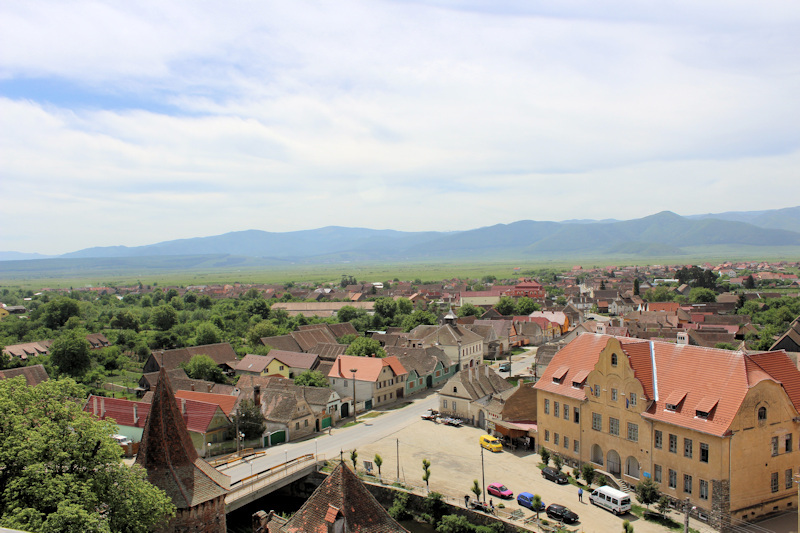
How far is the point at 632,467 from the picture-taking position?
35.9m

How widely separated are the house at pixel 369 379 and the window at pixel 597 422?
26.9 meters

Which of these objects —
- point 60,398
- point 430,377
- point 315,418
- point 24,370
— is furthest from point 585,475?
point 24,370

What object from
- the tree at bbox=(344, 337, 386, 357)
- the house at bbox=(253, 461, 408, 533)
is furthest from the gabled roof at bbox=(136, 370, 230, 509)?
the tree at bbox=(344, 337, 386, 357)

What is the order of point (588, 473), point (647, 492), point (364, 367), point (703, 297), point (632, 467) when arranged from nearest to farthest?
point (647, 492), point (588, 473), point (632, 467), point (364, 367), point (703, 297)

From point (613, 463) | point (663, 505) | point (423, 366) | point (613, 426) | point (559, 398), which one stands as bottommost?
point (423, 366)

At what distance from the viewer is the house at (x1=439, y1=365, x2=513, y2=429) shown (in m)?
51.5

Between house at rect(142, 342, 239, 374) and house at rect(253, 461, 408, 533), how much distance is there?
54837mm

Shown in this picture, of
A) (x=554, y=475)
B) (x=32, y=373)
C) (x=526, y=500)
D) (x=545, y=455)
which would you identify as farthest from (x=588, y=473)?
(x=32, y=373)

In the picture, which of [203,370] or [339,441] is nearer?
[339,441]

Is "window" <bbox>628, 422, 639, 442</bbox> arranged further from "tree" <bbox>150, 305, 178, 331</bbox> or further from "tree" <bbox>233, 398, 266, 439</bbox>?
"tree" <bbox>150, 305, 178, 331</bbox>

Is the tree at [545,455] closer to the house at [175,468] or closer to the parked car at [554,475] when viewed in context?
the parked car at [554,475]

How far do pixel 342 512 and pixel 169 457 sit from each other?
24.7ft

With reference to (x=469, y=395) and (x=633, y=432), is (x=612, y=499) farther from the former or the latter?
(x=469, y=395)

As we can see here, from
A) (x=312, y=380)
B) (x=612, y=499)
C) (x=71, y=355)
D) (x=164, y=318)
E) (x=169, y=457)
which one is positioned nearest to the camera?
(x=169, y=457)
